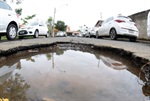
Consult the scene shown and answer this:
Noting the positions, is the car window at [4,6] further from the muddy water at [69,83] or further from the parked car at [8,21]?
the muddy water at [69,83]

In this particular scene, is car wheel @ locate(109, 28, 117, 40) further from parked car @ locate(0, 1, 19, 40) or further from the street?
parked car @ locate(0, 1, 19, 40)

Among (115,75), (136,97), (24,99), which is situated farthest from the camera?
(115,75)

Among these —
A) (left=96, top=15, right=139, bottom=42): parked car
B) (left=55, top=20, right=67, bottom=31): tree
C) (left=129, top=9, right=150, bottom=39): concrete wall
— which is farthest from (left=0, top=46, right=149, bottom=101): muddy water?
(left=55, top=20, right=67, bottom=31): tree

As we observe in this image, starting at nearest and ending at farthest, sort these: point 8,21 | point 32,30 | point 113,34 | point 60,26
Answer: point 8,21 → point 113,34 → point 32,30 → point 60,26

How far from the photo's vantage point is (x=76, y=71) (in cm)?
369

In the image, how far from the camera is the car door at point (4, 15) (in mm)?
7959

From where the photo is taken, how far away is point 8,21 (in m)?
8.40

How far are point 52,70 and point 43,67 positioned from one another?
36cm

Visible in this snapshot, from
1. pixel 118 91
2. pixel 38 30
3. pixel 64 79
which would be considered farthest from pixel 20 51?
pixel 38 30

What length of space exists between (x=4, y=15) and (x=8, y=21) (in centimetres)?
38

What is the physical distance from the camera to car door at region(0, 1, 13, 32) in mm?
7959

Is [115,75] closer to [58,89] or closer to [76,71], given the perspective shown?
[76,71]

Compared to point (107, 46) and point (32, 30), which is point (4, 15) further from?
point (32, 30)

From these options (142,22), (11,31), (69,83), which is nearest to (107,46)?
(69,83)
